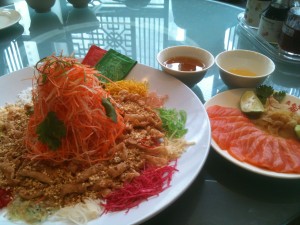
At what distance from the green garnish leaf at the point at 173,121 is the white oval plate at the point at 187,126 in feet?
0.11

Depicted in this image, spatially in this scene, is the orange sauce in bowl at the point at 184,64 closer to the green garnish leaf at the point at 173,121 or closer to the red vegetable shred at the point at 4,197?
the green garnish leaf at the point at 173,121

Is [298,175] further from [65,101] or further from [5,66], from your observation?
[5,66]

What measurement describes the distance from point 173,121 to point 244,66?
849mm

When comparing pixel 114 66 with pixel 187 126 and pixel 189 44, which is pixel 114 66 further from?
pixel 189 44

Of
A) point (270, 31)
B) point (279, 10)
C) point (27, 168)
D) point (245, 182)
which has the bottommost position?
point (245, 182)

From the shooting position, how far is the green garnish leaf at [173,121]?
5.45ft

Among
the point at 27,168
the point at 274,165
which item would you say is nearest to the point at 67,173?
the point at 27,168

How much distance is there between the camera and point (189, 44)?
272cm

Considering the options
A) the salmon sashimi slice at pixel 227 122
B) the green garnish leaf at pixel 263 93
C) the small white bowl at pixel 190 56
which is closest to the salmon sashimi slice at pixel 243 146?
the salmon sashimi slice at pixel 227 122

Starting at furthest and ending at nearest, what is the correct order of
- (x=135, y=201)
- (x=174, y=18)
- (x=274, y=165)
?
(x=174, y=18) → (x=274, y=165) → (x=135, y=201)

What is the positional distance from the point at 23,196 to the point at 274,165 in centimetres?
119

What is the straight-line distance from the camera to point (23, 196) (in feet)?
4.39

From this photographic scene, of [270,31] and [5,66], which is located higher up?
[270,31]

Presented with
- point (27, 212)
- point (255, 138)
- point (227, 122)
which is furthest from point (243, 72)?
point (27, 212)
